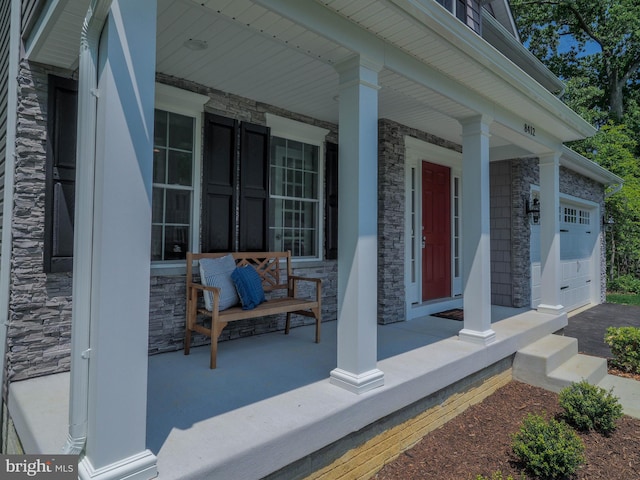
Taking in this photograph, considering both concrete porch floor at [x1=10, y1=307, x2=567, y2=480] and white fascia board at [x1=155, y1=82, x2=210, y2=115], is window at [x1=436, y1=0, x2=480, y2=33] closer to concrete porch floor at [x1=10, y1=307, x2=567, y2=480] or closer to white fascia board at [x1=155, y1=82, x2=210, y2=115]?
white fascia board at [x1=155, y1=82, x2=210, y2=115]

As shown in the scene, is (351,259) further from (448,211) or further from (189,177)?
(448,211)

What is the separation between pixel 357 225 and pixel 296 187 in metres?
2.08

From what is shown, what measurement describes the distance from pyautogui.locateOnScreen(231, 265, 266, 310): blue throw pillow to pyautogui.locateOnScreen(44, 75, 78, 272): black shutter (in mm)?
1243

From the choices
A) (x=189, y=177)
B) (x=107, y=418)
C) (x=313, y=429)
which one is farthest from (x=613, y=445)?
(x=189, y=177)

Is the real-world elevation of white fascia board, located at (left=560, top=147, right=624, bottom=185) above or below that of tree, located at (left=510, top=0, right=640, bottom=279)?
below

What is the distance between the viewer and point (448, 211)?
6.22 metres

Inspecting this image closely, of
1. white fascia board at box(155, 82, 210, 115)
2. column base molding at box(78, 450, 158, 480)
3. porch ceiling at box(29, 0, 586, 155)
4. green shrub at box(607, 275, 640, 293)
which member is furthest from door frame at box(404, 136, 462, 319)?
green shrub at box(607, 275, 640, 293)

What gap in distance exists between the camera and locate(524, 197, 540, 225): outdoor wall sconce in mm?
6672

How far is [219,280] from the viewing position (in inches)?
135

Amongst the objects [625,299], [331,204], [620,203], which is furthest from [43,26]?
[620,203]

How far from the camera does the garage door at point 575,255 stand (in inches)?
304

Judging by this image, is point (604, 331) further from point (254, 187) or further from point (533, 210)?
point (254, 187)

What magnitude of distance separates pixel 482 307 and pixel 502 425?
1.06 m

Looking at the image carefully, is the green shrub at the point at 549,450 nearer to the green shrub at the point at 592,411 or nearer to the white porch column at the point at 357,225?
the green shrub at the point at 592,411
